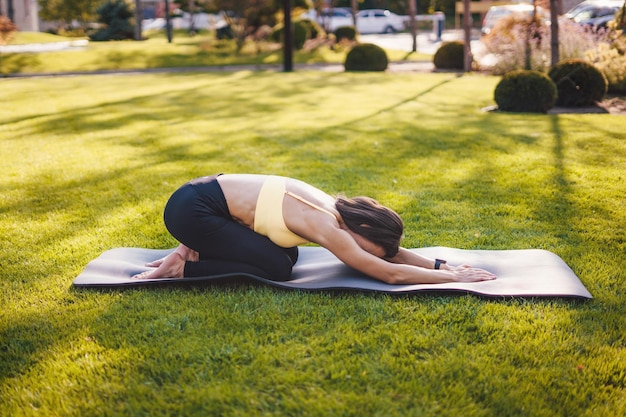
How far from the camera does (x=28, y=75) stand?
1895 cm

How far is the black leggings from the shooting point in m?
3.71

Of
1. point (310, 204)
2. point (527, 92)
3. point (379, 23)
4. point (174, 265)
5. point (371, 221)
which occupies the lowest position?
point (174, 265)

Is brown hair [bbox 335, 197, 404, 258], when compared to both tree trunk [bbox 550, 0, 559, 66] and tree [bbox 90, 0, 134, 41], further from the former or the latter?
tree [bbox 90, 0, 134, 41]

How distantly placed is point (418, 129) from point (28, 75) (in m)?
14.3

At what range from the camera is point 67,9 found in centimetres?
3669

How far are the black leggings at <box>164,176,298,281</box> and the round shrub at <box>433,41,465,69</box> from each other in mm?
17154

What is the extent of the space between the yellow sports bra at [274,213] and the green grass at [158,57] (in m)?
18.6

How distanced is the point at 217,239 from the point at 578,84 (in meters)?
9.77

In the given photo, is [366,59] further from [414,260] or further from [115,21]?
[115,21]

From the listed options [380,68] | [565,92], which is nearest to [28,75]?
[380,68]

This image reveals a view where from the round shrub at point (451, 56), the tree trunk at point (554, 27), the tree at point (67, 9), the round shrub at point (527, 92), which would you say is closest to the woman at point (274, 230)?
the round shrub at point (527, 92)

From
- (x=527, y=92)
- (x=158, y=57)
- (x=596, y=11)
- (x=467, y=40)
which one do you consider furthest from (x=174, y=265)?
(x=596, y=11)

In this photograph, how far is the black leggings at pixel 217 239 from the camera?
146 inches

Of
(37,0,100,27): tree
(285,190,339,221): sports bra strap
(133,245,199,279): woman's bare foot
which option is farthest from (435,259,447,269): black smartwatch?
(37,0,100,27): tree
